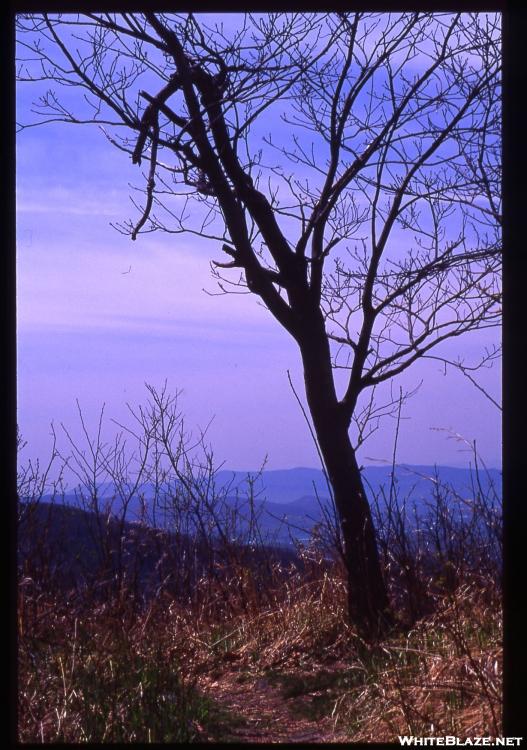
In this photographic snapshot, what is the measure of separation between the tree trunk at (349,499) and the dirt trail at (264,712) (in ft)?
2.13

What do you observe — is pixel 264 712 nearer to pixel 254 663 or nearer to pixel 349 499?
pixel 254 663

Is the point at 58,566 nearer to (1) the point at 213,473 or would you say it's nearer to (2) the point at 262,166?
(1) the point at 213,473

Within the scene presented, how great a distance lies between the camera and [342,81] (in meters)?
4.50

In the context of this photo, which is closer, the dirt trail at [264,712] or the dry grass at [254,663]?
the dry grass at [254,663]

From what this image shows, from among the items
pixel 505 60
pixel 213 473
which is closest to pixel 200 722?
pixel 213 473

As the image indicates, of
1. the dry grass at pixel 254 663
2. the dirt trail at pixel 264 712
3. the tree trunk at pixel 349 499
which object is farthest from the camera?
the tree trunk at pixel 349 499

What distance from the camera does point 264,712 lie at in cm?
338

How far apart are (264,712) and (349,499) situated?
132 centimetres

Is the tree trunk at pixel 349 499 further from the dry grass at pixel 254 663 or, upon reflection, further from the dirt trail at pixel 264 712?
the dirt trail at pixel 264 712

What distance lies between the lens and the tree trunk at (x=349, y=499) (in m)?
4.13

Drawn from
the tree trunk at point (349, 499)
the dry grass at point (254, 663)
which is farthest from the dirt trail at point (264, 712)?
the tree trunk at point (349, 499)

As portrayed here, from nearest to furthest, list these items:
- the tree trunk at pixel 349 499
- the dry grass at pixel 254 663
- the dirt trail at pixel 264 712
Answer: the dry grass at pixel 254 663, the dirt trail at pixel 264 712, the tree trunk at pixel 349 499

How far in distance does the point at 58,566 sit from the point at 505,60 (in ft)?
11.0

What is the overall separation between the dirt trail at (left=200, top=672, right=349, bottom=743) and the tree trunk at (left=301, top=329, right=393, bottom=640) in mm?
648
